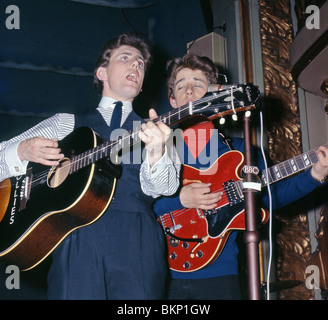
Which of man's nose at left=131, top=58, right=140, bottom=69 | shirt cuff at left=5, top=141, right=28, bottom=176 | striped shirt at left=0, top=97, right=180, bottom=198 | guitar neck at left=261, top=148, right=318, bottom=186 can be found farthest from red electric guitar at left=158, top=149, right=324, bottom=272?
shirt cuff at left=5, top=141, right=28, bottom=176

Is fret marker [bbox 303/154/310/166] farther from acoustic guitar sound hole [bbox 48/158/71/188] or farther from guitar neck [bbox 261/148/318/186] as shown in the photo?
acoustic guitar sound hole [bbox 48/158/71/188]

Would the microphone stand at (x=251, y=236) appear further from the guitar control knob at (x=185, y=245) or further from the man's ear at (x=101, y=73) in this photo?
the man's ear at (x=101, y=73)

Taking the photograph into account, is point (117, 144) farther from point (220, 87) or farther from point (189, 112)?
point (220, 87)

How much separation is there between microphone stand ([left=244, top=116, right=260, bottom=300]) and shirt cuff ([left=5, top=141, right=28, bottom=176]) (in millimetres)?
1069

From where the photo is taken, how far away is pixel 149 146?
1461mm

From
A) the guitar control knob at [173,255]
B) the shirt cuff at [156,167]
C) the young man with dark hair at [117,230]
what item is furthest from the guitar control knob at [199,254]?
Answer: the shirt cuff at [156,167]

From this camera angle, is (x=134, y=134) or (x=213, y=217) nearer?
(x=134, y=134)

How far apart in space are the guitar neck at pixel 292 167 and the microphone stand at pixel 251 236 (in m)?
0.60

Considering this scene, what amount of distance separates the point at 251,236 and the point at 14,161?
3.74ft

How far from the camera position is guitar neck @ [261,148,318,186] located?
1.86m

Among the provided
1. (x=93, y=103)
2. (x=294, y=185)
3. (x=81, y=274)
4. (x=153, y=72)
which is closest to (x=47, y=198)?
(x=81, y=274)

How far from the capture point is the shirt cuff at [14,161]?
1743 mm

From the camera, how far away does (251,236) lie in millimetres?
1249

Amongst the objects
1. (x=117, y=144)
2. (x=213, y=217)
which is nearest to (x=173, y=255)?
(x=213, y=217)
